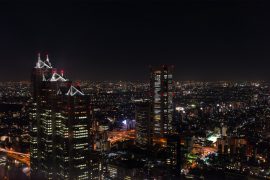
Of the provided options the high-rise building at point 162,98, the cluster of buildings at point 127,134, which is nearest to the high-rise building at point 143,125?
the cluster of buildings at point 127,134

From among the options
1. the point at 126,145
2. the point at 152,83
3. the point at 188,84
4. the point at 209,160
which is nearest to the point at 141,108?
the point at 152,83

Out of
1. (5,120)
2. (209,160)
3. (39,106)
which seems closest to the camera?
(39,106)

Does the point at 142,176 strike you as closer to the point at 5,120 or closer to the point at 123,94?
the point at 5,120

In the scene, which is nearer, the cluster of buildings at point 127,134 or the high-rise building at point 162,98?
the cluster of buildings at point 127,134

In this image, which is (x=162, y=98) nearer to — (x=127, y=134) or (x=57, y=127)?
(x=127, y=134)

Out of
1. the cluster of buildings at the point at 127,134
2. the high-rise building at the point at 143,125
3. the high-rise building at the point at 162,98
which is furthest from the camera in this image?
the high-rise building at the point at 162,98

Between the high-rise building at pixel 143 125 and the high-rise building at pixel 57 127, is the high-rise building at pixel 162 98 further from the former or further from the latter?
the high-rise building at pixel 57 127

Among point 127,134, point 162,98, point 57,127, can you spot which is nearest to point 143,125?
point 127,134
